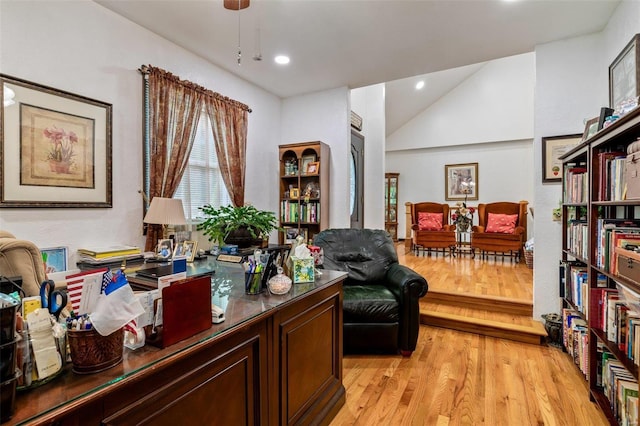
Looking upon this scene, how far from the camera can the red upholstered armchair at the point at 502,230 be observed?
5664 millimetres

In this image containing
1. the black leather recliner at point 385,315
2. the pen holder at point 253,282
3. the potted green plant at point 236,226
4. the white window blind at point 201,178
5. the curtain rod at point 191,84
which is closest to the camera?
the pen holder at point 253,282

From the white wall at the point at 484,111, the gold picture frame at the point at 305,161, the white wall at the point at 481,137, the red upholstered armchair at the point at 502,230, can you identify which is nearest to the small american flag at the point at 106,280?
the gold picture frame at the point at 305,161

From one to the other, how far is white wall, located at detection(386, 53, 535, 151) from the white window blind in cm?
652

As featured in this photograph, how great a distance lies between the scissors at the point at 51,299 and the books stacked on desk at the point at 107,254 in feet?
5.21

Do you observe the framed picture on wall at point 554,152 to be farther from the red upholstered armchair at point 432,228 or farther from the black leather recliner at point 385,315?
the red upholstered armchair at point 432,228

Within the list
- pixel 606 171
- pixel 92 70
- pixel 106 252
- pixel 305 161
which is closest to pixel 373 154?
pixel 305 161

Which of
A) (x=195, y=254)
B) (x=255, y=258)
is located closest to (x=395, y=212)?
(x=195, y=254)

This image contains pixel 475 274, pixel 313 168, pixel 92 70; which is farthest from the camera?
pixel 475 274

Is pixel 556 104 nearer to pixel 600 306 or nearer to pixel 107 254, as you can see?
pixel 600 306

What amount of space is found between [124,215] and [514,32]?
3772mm

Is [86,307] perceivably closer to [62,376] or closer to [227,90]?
[62,376]

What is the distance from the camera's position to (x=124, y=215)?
259 cm

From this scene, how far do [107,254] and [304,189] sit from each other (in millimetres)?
2430

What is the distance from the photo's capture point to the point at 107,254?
88.1 inches
